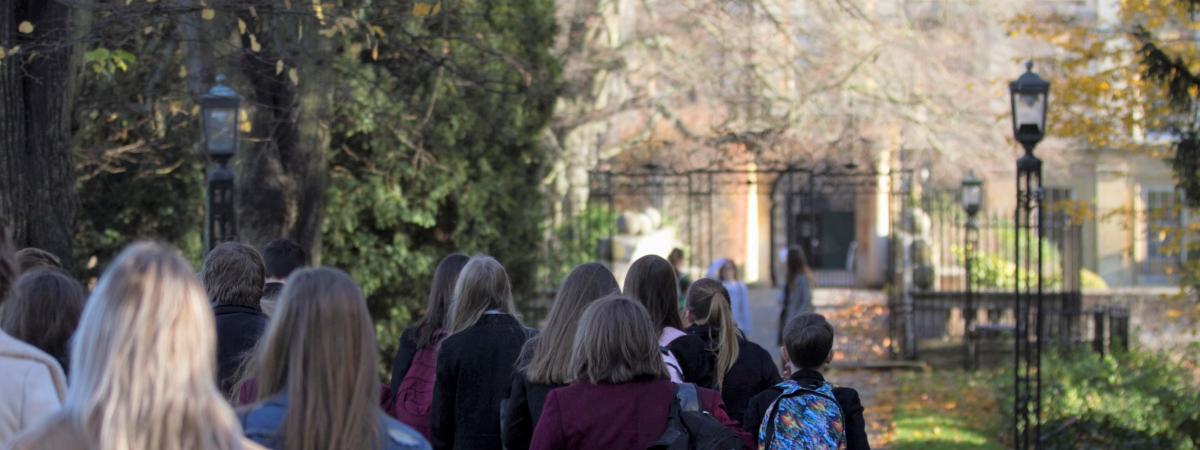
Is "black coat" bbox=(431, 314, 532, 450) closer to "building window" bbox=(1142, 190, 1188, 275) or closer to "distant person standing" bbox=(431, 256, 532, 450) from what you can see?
"distant person standing" bbox=(431, 256, 532, 450)

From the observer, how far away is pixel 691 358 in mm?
5758

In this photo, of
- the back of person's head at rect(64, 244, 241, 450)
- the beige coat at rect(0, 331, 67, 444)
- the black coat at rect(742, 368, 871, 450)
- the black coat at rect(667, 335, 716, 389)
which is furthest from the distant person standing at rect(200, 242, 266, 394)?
the back of person's head at rect(64, 244, 241, 450)

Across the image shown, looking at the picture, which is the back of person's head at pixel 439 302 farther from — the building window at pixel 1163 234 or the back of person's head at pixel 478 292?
the building window at pixel 1163 234

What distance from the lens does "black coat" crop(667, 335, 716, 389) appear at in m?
5.75

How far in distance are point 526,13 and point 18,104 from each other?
1039 cm

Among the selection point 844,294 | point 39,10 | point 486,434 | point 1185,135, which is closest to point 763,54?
point 844,294

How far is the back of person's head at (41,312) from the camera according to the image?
4152mm

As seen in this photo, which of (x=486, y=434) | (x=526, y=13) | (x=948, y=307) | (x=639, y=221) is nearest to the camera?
(x=486, y=434)

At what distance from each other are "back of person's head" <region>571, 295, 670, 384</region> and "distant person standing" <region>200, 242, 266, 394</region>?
1247 millimetres

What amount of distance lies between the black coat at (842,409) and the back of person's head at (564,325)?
2.23 feet

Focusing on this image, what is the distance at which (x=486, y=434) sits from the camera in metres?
5.59

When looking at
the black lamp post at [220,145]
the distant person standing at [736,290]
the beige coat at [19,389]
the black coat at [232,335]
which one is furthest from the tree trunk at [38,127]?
the distant person standing at [736,290]

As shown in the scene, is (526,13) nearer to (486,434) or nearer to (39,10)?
(39,10)

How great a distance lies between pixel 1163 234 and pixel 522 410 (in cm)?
1175
